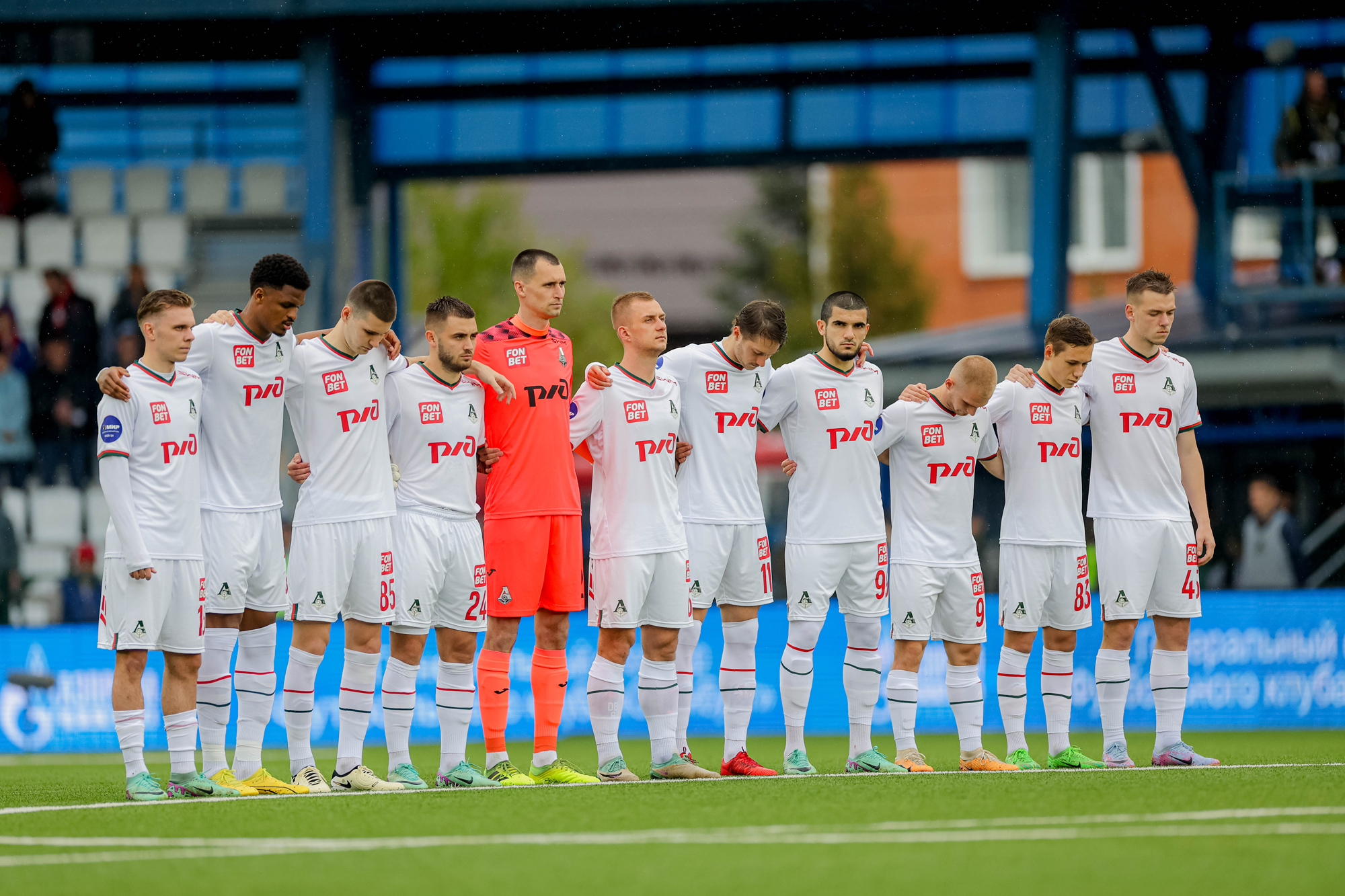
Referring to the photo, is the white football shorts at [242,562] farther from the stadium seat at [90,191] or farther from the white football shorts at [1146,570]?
the stadium seat at [90,191]

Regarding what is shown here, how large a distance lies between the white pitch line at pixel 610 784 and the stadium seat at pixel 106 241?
1327 cm

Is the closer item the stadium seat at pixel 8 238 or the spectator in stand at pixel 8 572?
the spectator in stand at pixel 8 572

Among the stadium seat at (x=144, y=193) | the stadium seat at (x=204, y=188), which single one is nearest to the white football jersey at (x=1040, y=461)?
the stadium seat at (x=204, y=188)

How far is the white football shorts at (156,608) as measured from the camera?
728 cm

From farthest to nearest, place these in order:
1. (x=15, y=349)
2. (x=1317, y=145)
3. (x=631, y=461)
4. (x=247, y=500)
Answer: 1. (x=15, y=349)
2. (x=1317, y=145)
3. (x=631, y=461)
4. (x=247, y=500)

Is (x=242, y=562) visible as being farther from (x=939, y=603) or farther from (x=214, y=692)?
(x=939, y=603)

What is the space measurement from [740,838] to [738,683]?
9.11 feet

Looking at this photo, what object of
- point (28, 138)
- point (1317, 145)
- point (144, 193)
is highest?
point (28, 138)

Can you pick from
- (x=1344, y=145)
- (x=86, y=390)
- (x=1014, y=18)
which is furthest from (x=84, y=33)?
(x=1344, y=145)

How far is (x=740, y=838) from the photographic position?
18.9 ft

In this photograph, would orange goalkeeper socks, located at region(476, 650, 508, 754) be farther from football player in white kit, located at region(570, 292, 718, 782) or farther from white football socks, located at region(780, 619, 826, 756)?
white football socks, located at region(780, 619, 826, 756)

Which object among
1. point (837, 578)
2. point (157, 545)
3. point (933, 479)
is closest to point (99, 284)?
point (157, 545)

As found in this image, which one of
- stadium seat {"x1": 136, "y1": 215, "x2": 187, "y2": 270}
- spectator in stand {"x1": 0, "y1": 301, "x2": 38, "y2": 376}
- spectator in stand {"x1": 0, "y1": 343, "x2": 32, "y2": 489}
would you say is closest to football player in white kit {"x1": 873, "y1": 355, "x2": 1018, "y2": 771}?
spectator in stand {"x1": 0, "y1": 343, "x2": 32, "y2": 489}

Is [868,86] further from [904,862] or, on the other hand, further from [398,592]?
[904,862]
